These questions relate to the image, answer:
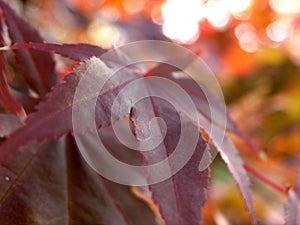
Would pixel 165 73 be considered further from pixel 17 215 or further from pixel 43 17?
pixel 43 17

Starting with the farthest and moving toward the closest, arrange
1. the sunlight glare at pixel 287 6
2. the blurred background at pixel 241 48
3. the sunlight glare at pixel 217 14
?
the sunlight glare at pixel 287 6 < the sunlight glare at pixel 217 14 < the blurred background at pixel 241 48

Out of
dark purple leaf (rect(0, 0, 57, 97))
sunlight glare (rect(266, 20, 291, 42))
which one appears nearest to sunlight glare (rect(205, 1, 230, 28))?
sunlight glare (rect(266, 20, 291, 42))

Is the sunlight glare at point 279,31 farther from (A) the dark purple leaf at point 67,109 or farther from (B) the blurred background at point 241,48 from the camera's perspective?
(A) the dark purple leaf at point 67,109

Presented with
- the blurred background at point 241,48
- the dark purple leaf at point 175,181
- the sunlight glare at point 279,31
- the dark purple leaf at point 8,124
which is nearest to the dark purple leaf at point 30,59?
the dark purple leaf at point 8,124

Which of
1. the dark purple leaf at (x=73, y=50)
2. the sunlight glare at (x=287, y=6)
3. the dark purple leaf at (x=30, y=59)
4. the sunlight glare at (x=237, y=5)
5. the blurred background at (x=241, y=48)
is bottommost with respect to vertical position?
the dark purple leaf at (x=73, y=50)

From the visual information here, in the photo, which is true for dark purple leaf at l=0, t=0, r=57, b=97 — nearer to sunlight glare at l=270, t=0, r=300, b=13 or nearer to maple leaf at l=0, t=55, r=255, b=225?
maple leaf at l=0, t=55, r=255, b=225

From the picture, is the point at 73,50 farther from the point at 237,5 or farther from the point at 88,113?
the point at 237,5
